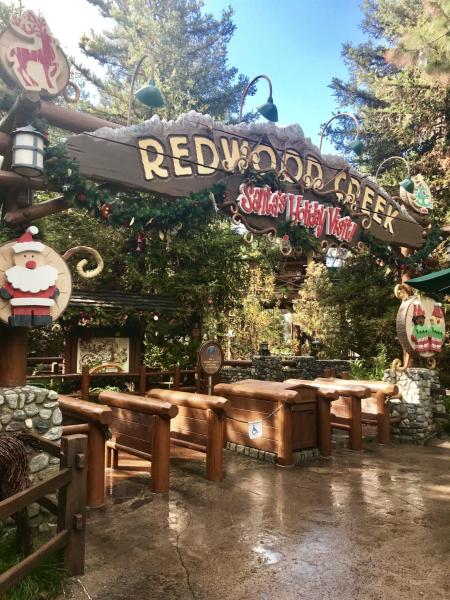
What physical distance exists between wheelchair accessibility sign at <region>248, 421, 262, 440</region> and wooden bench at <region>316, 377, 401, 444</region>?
182cm

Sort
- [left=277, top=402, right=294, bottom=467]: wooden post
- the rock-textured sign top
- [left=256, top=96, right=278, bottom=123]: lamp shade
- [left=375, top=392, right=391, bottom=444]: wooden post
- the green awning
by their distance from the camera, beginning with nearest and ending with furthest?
the green awning < the rock-textured sign top < [left=277, top=402, right=294, bottom=467]: wooden post < [left=256, top=96, right=278, bottom=123]: lamp shade < [left=375, top=392, right=391, bottom=444]: wooden post

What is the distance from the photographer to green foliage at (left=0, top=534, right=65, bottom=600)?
120 inches

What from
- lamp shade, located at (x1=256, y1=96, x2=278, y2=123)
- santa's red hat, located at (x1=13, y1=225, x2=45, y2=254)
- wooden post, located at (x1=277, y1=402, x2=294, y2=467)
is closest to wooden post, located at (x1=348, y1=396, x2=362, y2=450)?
wooden post, located at (x1=277, y1=402, x2=294, y2=467)

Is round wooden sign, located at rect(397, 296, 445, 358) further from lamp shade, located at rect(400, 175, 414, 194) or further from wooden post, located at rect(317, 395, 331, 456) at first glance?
wooden post, located at rect(317, 395, 331, 456)

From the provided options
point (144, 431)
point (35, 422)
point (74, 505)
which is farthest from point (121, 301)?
point (74, 505)

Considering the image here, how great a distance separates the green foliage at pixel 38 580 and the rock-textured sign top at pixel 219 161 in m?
4.00

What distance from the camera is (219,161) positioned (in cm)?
664

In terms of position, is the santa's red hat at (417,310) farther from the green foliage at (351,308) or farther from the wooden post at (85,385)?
the wooden post at (85,385)

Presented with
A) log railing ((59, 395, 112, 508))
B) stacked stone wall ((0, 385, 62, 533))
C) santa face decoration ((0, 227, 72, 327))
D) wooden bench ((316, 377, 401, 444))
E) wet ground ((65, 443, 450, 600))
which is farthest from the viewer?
wooden bench ((316, 377, 401, 444))

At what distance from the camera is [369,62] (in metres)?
21.7

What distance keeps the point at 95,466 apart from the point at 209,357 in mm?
3798

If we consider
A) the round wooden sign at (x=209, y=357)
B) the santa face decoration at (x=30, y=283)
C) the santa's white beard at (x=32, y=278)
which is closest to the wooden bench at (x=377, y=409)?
the round wooden sign at (x=209, y=357)

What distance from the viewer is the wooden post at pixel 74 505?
11.2ft

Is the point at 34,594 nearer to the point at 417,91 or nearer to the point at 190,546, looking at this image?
the point at 190,546
